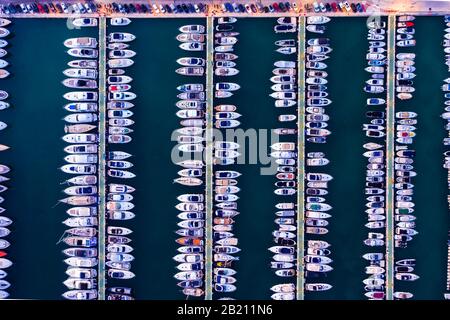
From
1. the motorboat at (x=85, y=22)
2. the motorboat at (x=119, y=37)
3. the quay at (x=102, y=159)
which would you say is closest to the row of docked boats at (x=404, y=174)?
the motorboat at (x=119, y=37)

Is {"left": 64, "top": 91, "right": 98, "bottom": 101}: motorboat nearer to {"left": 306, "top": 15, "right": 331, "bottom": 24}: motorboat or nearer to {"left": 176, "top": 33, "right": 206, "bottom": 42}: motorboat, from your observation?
{"left": 176, "top": 33, "right": 206, "bottom": 42}: motorboat

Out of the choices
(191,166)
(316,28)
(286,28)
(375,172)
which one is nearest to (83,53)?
(191,166)

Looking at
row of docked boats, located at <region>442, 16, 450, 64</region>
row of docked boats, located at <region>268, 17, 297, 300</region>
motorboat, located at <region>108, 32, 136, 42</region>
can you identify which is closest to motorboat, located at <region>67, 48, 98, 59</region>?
motorboat, located at <region>108, 32, 136, 42</region>

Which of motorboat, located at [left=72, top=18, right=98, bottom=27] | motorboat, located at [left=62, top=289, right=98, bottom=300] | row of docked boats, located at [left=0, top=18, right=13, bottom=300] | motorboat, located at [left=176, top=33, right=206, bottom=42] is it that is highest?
motorboat, located at [left=72, top=18, right=98, bottom=27]

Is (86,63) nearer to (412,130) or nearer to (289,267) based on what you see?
(289,267)

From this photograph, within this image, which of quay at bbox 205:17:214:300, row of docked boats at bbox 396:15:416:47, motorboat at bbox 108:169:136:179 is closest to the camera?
row of docked boats at bbox 396:15:416:47

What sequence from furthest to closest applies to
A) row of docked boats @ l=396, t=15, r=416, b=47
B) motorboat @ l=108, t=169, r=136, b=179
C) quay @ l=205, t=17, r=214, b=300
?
motorboat @ l=108, t=169, r=136, b=179 → quay @ l=205, t=17, r=214, b=300 → row of docked boats @ l=396, t=15, r=416, b=47

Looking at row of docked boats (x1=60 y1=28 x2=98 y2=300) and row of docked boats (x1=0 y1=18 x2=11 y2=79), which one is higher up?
row of docked boats (x1=0 y1=18 x2=11 y2=79)

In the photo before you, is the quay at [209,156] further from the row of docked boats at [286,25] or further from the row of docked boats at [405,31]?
the row of docked boats at [405,31]
